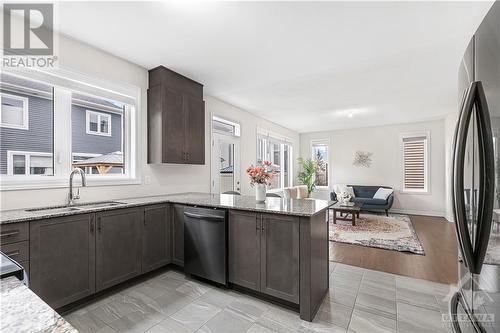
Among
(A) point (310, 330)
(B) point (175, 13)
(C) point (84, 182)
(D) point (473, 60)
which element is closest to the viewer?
(D) point (473, 60)

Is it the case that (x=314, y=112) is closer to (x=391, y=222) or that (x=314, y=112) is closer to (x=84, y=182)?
(x=391, y=222)

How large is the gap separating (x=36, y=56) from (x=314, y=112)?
16.5 ft

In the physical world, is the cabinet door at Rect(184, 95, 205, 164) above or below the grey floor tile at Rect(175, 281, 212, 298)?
above

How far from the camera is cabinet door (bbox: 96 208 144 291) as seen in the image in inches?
91.5

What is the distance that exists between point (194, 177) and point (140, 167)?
1.05m

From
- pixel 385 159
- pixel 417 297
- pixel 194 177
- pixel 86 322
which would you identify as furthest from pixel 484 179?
pixel 385 159

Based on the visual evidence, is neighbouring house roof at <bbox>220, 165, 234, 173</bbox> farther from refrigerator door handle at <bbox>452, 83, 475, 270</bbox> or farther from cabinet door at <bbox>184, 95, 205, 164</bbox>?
refrigerator door handle at <bbox>452, 83, 475, 270</bbox>

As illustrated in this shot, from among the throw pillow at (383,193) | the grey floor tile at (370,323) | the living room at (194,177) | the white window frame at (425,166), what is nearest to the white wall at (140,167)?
the living room at (194,177)

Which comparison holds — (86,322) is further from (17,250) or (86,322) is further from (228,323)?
(228,323)

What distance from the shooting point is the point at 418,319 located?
2051 mm

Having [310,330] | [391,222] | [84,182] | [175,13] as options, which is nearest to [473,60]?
[310,330]

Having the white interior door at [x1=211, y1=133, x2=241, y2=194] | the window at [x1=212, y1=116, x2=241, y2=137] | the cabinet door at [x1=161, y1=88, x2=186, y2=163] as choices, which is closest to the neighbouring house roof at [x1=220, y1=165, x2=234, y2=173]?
the white interior door at [x1=211, y1=133, x2=241, y2=194]

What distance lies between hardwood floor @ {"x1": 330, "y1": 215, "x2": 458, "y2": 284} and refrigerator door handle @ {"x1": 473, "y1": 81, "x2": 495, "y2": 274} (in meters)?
2.58

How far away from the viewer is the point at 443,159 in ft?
21.3
